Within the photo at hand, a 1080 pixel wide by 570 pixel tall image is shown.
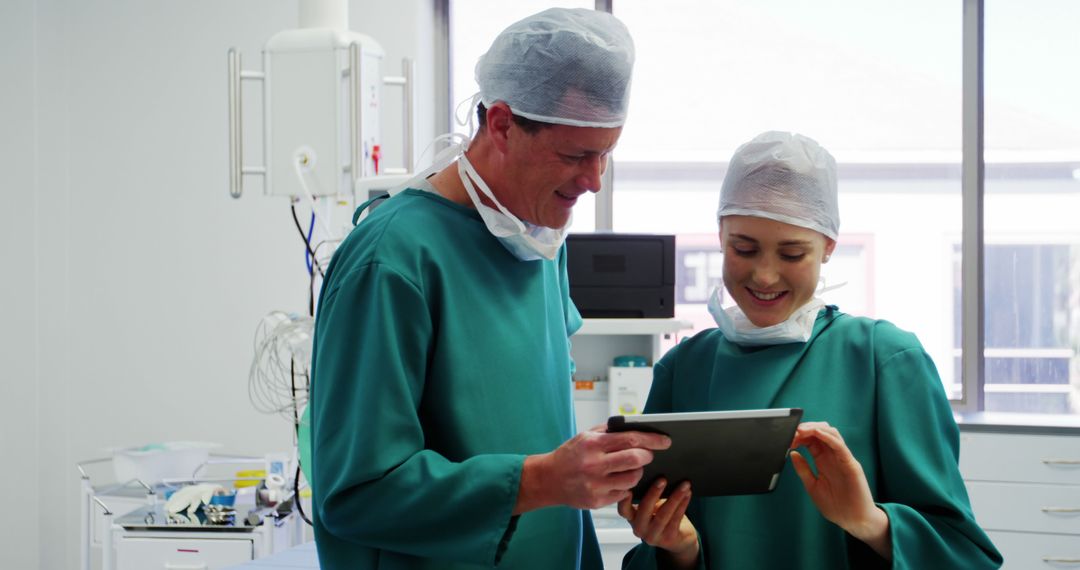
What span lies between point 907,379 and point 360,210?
0.71 metres

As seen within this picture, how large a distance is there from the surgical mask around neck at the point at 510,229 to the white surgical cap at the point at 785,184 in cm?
26

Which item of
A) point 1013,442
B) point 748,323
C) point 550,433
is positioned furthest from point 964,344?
point 550,433

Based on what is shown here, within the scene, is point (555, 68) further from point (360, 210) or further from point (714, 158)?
point (714, 158)

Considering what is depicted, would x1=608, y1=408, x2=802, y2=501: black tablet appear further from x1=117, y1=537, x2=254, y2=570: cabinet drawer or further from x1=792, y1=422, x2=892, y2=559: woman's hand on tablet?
x1=117, y1=537, x2=254, y2=570: cabinet drawer

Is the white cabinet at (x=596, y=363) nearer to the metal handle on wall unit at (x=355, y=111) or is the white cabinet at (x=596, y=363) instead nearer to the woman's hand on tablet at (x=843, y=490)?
the metal handle on wall unit at (x=355, y=111)

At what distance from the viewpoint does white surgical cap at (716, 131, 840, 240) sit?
126 centimetres

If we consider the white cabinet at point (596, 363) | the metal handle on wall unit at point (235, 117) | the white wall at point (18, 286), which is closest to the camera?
the metal handle on wall unit at point (235, 117)

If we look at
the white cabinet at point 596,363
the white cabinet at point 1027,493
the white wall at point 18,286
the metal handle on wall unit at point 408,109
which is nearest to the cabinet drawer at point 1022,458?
the white cabinet at point 1027,493

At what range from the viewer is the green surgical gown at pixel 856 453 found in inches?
45.7

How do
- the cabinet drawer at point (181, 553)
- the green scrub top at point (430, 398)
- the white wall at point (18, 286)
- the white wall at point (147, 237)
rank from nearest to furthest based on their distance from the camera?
the green scrub top at point (430, 398) → the cabinet drawer at point (181, 553) → the white wall at point (18, 286) → the white wall at point (147, 237)

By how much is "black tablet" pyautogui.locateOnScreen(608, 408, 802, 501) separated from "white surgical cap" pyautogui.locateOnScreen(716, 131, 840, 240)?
321 mm

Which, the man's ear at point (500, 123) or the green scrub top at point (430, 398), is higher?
the man's ear at point (500, 123)

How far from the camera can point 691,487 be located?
1.13m

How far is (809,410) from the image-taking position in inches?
48.2
